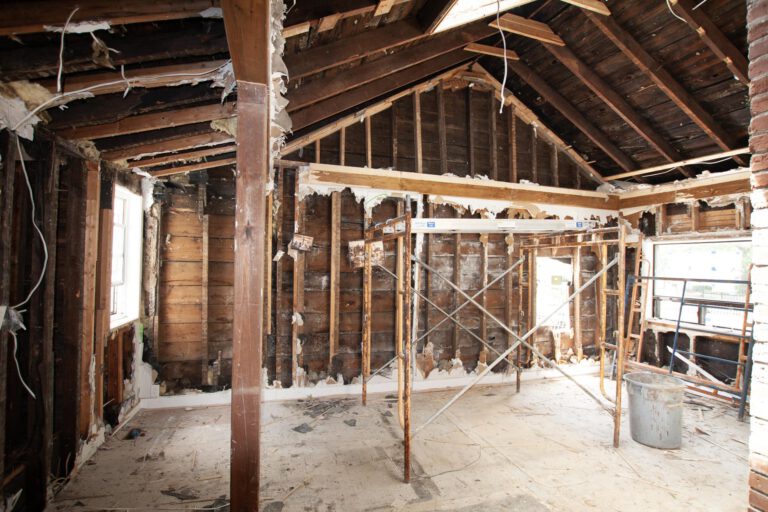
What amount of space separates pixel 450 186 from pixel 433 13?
2.41 m

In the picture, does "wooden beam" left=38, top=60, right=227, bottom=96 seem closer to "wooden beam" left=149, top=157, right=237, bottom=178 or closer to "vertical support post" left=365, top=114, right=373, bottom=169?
"wooden beam" left=149, top=157, right=237, bottom=178

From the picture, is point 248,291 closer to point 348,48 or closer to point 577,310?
point 348,48

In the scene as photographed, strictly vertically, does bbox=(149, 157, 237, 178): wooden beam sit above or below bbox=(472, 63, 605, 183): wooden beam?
below

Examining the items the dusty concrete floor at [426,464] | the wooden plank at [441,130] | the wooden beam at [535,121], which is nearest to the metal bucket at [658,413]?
the dusty concrete floor at [426,464]

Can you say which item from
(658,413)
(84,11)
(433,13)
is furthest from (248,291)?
(658,413)

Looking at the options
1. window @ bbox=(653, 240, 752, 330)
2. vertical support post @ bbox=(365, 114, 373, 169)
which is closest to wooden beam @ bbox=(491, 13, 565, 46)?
vertical support post @ bbox=(365, 114, 373, 169)

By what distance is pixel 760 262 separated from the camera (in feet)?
5.02

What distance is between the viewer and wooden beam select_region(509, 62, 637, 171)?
493 centimetres

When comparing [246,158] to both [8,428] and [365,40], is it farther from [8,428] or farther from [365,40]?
[8,428]

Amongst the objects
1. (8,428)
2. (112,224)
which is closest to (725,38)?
(112,224)

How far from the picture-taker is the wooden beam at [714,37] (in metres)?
3.26

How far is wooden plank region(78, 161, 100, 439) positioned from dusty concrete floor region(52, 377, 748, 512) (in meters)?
0.54

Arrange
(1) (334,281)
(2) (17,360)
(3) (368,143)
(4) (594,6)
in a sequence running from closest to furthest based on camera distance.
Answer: (2) (17,360) < (4) (594,6) < (1) (334,281) < (3) (368,143)

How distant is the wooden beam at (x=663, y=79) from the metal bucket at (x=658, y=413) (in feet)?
9.40
